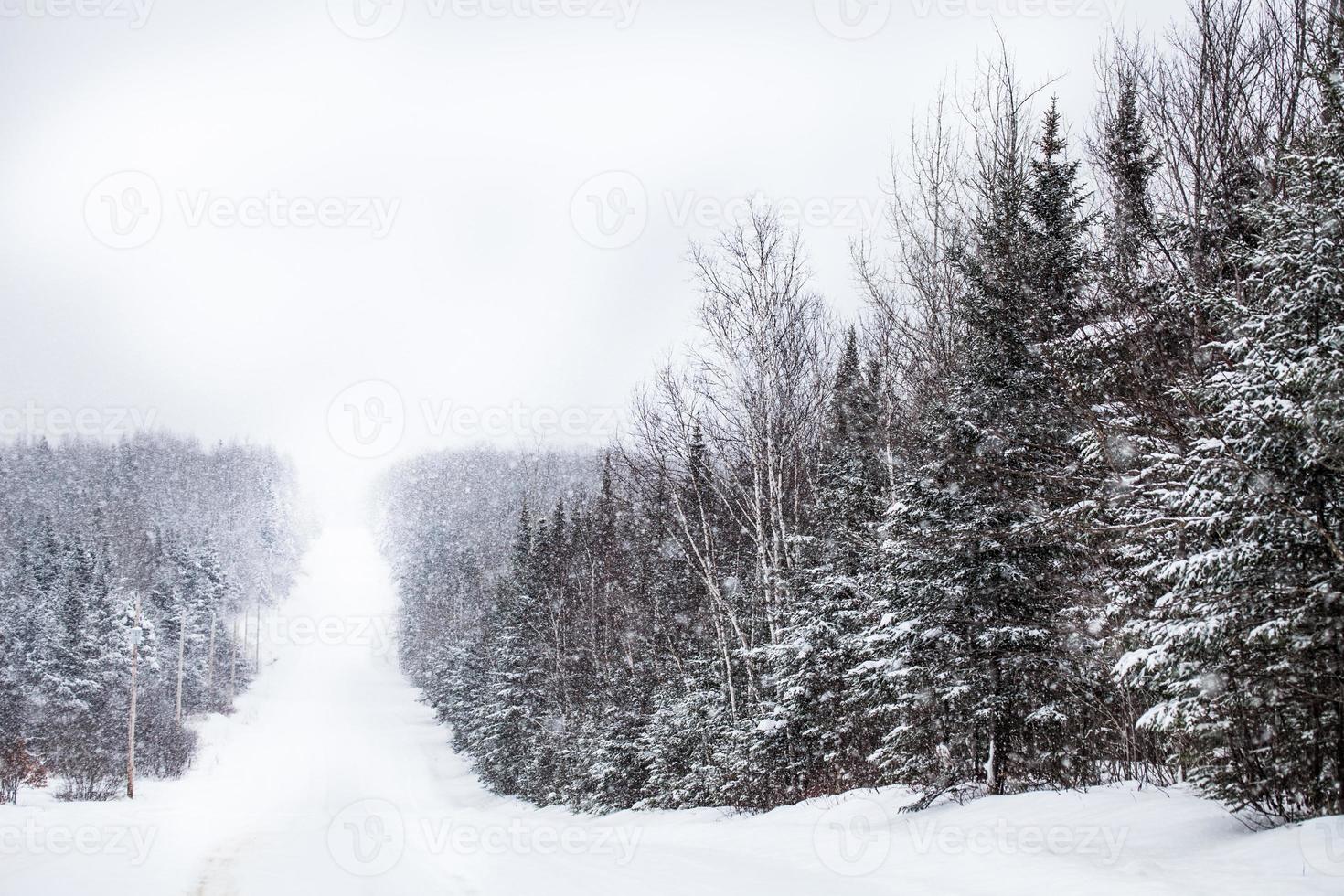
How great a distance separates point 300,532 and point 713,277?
465ft

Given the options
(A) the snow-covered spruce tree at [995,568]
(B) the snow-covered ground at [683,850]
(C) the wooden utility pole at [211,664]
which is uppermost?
(A) the snow-covered spruce tree at [995,568]

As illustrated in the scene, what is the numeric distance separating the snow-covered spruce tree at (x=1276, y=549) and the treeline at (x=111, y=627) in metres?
32.3

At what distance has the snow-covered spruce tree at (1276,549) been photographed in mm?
4492

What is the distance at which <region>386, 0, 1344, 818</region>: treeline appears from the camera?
191 inches

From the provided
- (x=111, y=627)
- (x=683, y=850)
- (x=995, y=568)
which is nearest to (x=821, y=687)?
(x=683, y=850)

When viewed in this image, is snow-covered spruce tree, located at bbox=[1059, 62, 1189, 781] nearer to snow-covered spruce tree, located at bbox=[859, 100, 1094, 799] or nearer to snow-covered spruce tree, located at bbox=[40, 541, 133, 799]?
snow-covered spruce tree, located at bbox=[859, 100, 1094, 799]

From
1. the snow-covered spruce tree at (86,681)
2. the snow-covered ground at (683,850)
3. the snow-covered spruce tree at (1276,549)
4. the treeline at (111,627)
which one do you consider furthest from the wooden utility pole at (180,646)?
the snow-covered spruce tree at (1276,549)

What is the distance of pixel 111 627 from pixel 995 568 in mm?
52826

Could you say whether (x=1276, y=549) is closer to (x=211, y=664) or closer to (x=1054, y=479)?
(x=1054, y=479)

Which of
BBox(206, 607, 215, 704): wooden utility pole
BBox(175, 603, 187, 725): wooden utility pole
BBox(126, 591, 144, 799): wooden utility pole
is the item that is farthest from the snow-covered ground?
BBox(206, 607, 215, 704): wooden utility pole

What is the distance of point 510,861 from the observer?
9.38 meters

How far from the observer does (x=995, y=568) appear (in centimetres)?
855

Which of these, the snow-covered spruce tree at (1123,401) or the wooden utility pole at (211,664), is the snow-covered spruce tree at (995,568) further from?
the wooden utility pole at (211,664)

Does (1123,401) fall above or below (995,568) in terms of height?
above
